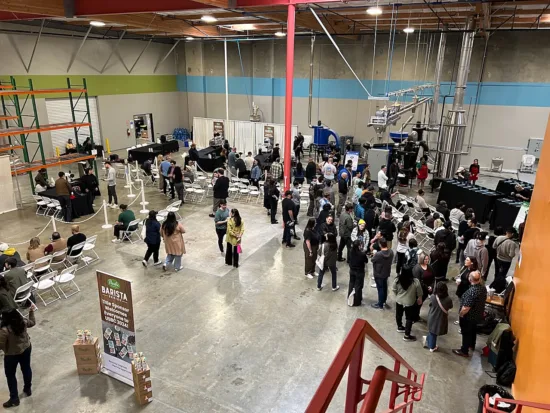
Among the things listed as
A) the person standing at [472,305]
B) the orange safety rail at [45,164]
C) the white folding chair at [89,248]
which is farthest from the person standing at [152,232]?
the orange safety rail at [45,164]

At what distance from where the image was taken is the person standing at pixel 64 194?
12.3 metres

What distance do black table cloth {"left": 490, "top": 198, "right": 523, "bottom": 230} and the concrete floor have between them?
3.38 meters

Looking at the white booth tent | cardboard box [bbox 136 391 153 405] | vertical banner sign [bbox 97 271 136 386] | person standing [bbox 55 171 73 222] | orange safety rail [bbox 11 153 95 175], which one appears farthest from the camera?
the white booth tent

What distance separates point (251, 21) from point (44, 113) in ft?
36.0

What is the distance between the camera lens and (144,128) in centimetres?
2523

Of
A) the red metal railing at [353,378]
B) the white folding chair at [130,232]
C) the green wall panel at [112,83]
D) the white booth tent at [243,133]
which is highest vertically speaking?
the green wall panel at [112,83]

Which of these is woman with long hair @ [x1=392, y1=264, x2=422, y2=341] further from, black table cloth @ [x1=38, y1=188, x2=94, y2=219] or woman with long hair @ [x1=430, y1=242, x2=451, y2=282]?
black table cloth @ [x1=38, y1=188, x2=94, y2=219]

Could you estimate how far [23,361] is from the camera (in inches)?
213

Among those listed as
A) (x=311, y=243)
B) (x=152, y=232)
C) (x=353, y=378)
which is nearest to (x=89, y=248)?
(x=152, y=232)

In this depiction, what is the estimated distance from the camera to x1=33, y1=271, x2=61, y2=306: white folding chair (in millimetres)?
7809

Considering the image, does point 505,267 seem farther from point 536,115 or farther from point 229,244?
point 536,115

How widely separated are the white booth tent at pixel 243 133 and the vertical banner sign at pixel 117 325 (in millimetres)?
15041

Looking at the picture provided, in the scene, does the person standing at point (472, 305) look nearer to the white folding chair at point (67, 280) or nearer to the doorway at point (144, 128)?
the white folding chair at point (67, 280)

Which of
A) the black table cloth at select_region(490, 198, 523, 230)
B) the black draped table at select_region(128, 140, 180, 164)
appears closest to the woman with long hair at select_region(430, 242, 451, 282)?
the black table cloth at select_region(490, 198, 523, 230)
